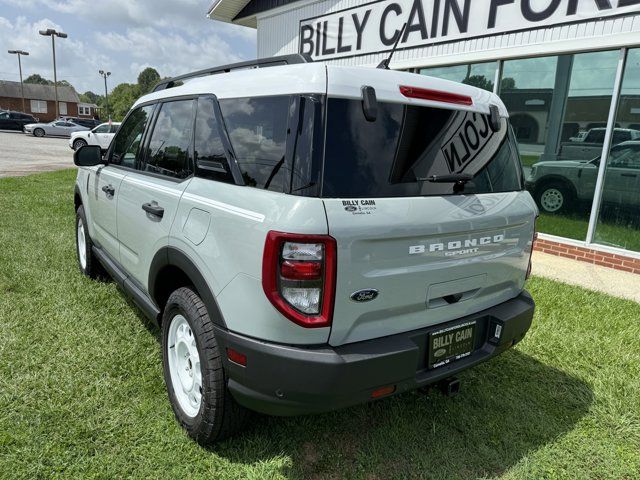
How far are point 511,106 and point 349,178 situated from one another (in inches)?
241

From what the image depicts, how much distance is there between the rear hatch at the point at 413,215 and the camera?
6.31 feet

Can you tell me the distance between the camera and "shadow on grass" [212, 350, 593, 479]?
7.88 ft

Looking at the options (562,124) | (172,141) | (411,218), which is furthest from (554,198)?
(172,141)

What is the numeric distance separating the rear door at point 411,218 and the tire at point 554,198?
15.4 ft

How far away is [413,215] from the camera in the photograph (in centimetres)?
205

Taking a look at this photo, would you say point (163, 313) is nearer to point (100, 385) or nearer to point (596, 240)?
point (100, 385)

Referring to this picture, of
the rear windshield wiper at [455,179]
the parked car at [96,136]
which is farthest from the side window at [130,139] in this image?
the parked car at [96,136]

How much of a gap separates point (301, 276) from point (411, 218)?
0.57 m

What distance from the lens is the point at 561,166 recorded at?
6609 mm

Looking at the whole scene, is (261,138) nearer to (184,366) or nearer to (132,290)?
(184,366)

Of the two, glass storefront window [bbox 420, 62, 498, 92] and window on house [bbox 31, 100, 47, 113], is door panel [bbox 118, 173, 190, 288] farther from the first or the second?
window on house [bbox 31, 100, 47, 113]

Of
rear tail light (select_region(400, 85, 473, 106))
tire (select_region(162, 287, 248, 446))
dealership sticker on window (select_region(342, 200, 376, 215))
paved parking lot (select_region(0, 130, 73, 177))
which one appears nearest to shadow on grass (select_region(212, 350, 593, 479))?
tire (select_region(162, 287, 248, 446))

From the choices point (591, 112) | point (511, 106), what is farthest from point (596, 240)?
point (511, 106)

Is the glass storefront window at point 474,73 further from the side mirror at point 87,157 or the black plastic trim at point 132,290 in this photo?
the black plastic trim at point 132,290
